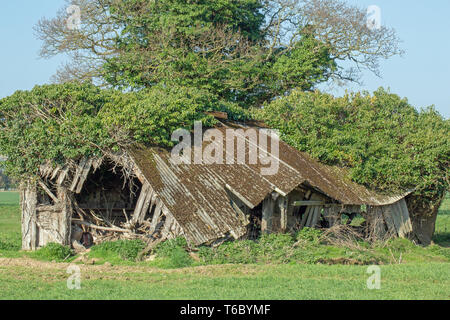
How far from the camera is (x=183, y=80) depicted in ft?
95.8

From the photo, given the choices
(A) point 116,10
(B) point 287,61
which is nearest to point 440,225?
(B) point 287,61

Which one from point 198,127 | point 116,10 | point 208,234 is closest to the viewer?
point 208,234

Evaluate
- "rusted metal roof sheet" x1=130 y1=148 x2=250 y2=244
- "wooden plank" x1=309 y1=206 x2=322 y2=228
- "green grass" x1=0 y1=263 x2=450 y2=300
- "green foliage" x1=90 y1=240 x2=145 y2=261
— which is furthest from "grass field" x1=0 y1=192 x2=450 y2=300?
"wooden plank" x1=309 y1=206 x2=322 y2=228

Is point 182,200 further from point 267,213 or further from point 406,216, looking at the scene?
point 406,216

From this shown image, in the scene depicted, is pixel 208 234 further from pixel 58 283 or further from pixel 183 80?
pixel 183 80

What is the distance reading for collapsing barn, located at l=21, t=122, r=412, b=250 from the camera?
17.5m

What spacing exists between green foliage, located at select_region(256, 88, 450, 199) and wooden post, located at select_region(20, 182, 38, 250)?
1070 cm

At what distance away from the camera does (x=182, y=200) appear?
57.6ft

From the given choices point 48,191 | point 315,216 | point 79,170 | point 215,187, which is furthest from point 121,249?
point 315,216

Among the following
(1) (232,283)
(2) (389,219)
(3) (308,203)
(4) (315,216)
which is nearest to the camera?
(1) (232,283)

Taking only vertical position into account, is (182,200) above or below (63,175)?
below

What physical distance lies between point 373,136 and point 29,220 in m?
14.0

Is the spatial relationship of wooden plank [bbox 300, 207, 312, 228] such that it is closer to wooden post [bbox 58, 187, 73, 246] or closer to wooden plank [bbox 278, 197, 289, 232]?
wooden plank [bbox 278, 197, 289, 232]
